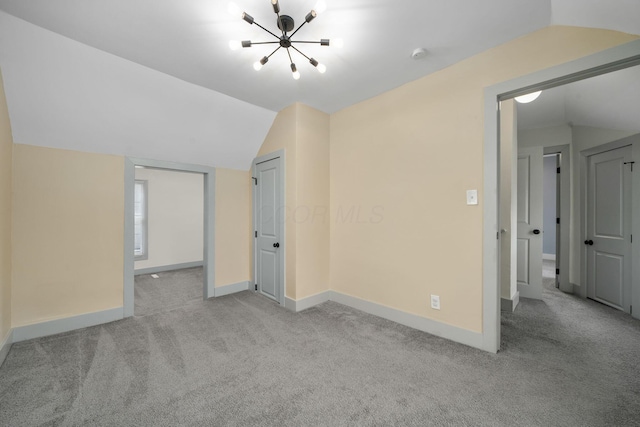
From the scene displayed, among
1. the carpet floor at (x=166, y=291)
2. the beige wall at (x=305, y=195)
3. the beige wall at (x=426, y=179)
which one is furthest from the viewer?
the carpet floor at (x=166, y=291)

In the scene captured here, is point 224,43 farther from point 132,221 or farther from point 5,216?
point 5,216

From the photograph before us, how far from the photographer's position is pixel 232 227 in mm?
3918

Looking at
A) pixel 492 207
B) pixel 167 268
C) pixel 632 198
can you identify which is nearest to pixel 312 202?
pixel 492 207

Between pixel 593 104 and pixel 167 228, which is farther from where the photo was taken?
pixel 167 228

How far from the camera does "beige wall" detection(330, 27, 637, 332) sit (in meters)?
2.12

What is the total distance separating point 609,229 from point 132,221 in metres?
6.16

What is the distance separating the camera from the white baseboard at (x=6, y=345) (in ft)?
6.66

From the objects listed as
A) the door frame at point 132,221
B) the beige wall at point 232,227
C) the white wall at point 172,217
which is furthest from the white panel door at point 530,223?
the white wall at point 172,217

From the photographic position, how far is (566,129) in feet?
12.3

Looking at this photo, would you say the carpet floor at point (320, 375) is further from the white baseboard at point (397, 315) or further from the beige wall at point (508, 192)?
the beige wall at point (508, 192)

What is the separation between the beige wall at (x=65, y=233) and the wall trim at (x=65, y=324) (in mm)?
48

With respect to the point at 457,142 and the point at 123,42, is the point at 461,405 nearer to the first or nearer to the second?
the point at 457,142

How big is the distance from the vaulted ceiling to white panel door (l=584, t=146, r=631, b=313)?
2.56 metres

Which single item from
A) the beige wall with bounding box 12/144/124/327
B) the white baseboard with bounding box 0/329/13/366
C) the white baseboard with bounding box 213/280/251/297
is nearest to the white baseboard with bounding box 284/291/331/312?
the white baseboard with bounding box 213/280/251/297
